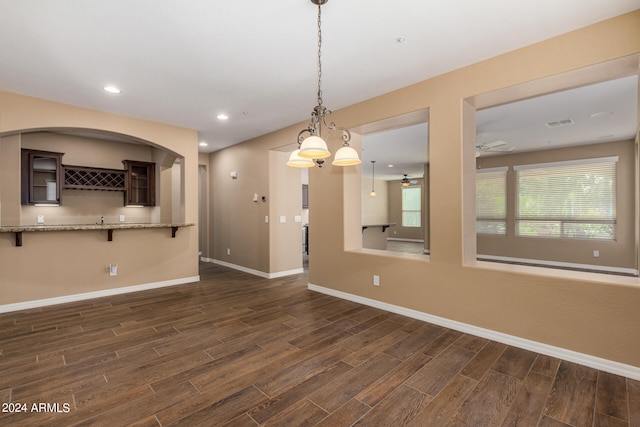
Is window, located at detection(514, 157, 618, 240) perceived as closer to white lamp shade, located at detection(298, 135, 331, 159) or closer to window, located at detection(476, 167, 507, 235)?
window, located at detection(476, 167, 507, 235)

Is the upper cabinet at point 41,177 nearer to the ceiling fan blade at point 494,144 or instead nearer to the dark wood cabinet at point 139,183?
the dark wood cabinet at point 139,183

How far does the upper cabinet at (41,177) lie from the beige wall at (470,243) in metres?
4.51

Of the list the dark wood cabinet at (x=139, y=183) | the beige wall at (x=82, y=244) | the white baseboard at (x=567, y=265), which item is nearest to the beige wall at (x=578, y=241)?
the white baseboard at (x=567, y=265)

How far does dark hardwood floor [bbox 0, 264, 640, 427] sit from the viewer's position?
185 centimetres

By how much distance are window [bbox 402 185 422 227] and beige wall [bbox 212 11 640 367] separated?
29.0 feet

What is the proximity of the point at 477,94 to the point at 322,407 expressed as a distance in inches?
123

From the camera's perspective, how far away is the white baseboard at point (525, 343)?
231cm

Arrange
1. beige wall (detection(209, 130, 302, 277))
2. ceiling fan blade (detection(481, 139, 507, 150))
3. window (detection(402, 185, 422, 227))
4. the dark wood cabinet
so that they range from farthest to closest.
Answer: window (detection(402, 185, 422, 227)), the dark wood cabinet, beige wall (detection(209, 130, 302, 277)), ceiling fan blade (detection(481, 139, 507, 150))

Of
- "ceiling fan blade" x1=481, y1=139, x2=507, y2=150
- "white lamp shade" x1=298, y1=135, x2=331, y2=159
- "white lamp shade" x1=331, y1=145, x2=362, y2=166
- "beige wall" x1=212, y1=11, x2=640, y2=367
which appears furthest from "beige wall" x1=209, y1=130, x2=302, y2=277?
"ceiling fan blade" x1=481, y1=139, x2=507, y2=150

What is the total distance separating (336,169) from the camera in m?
4.42

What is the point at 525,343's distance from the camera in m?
2.73

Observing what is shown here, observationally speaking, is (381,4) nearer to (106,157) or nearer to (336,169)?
(336,169)

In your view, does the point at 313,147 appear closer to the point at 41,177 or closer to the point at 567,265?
the point at 41,177

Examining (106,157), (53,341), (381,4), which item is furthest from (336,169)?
(106,157)
